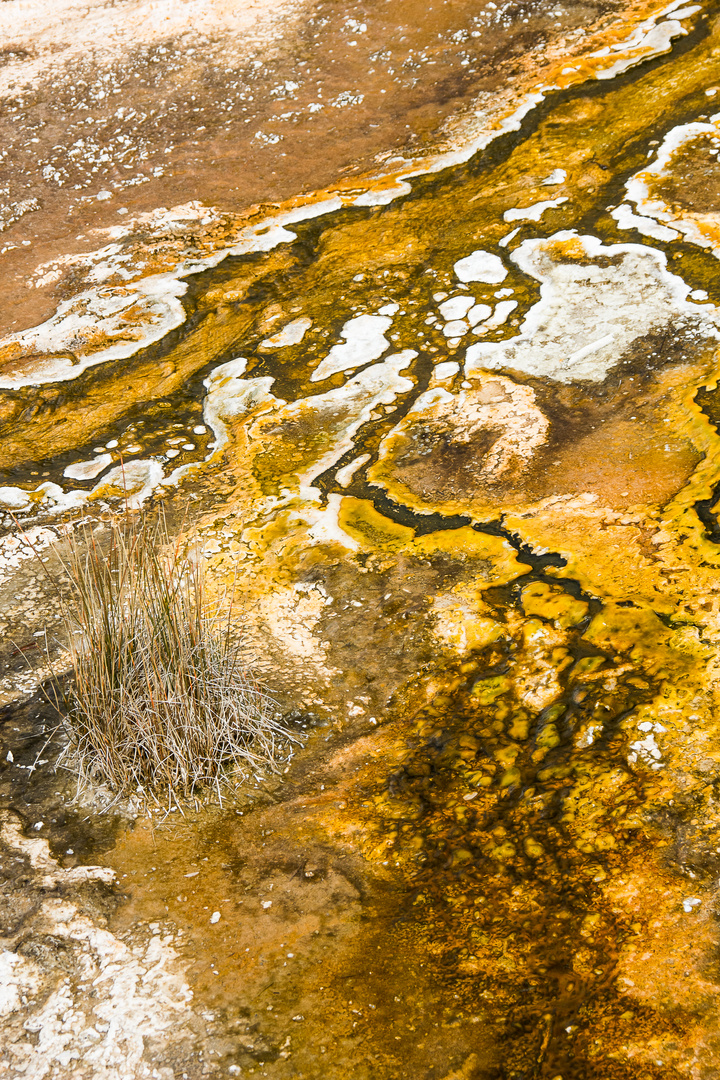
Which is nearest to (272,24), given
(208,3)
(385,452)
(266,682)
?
(208,3)

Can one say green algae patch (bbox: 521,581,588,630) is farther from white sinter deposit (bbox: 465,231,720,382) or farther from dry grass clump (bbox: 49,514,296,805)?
white sinter deposit (bbox: 465,231,720,382)

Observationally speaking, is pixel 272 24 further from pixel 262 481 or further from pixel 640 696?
pixel 640 696

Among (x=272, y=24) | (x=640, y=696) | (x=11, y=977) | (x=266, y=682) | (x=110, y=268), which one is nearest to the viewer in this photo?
(x=11, y=977)

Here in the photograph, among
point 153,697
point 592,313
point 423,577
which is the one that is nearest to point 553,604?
point 423,577

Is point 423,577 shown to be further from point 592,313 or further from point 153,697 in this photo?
point 592,313

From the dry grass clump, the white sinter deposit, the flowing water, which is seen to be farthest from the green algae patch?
the white sinter deposit

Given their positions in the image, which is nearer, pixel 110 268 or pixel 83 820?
pixel 83 820
